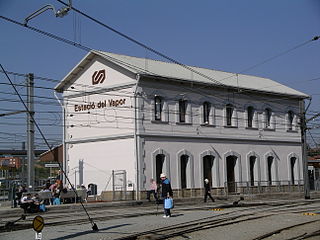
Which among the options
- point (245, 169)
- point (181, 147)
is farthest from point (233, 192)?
point (181, 147)

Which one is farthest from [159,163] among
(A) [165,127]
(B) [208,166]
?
(B) [208,166]

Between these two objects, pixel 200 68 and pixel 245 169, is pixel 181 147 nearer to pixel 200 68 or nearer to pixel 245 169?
pixel 245 169

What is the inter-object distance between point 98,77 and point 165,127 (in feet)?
19.5

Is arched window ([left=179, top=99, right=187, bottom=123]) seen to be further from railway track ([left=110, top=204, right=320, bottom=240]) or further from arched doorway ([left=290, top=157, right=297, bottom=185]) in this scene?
railway track ([left=110, top=204, right=320, bottom=240])

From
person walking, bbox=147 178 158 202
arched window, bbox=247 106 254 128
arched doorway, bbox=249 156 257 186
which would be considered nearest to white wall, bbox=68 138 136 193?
person walking, bbox=147 178 158 202

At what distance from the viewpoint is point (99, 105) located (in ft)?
124

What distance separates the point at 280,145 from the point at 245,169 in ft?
17.9

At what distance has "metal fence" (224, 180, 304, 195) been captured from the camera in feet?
132

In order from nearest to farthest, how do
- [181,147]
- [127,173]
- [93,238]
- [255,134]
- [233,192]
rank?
[93,238], [127,173], [181,147], [233,192], [255,134]

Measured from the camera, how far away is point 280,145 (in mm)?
45688

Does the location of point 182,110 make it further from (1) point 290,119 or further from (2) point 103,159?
(1) point 290,119

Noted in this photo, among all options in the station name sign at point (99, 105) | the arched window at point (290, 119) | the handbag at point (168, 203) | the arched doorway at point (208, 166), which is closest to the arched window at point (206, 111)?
the arched doorway at point (208, 166)

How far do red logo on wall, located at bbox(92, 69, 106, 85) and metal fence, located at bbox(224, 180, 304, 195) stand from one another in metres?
11.9

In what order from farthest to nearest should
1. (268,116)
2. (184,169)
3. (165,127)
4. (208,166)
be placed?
(268,116) → (208,166) → (184,169) → (165,127)
